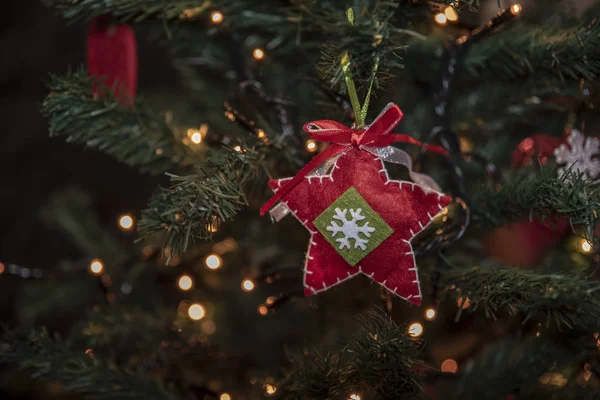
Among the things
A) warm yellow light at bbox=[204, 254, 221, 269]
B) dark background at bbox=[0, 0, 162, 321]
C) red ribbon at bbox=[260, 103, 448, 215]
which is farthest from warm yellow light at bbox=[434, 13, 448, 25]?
dark background at bbox=[0, 0, 162, 321]

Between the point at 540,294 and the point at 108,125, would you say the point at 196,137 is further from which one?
the point at 540,294

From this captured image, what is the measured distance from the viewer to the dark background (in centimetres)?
120

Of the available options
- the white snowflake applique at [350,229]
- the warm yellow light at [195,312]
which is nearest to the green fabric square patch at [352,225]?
the white snowflake applique at [350,229]

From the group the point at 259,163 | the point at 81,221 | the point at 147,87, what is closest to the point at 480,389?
the point at 259,163

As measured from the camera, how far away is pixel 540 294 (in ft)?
1.30

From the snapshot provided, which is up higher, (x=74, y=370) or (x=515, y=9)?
(x=515, y=9)

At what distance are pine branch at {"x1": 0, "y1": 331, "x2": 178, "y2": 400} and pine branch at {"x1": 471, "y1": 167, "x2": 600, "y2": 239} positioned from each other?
0.41 m

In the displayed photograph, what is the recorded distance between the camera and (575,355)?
54 cm

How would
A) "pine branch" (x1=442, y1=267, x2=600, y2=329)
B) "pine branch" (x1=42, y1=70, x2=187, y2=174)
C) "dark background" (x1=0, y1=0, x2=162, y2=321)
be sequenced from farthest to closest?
"dark background" (x1=0, y1=0, x2=162, y2=321), "pine branch" (x1=42, y1=70, x2=187, y2=174), "pine branch" (x1=442, y1=267, x2=600, y2=329)

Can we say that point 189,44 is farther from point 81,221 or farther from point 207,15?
point 81,221

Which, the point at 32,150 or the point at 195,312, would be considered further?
the point at 32,150

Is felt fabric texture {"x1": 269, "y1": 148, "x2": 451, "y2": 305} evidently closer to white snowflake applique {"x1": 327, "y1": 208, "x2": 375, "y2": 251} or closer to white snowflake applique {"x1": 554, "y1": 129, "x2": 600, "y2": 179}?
white snowflake applique {"x1": 327, "y1": 208, "x2": 375, "y2": 251}

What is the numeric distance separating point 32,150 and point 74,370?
2.83 feet

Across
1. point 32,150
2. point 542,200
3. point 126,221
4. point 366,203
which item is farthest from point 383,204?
point 32,150
